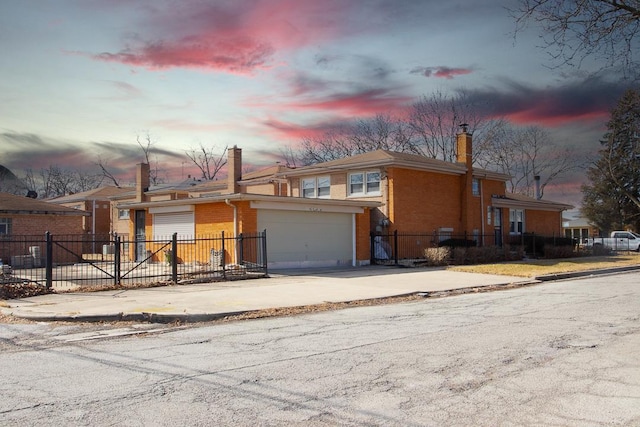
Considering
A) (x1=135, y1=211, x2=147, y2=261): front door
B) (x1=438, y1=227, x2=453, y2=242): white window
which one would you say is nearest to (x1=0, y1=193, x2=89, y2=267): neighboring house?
(x1=135, y1=211, x2=147, y2=261): front door

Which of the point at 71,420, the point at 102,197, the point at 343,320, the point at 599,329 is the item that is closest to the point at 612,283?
the point at 599,329

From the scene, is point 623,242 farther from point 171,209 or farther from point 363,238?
point 171,209

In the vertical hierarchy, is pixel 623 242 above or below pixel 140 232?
below

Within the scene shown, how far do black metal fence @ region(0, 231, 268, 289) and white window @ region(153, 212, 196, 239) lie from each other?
555 millimetres

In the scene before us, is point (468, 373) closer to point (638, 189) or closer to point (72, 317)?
point (72, 317)

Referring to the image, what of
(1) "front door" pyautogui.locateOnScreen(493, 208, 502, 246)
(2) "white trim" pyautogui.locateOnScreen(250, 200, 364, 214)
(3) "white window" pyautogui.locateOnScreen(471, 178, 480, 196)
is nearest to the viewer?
(2) "white trim" pyautogui.locateOnScreen(250, 200, 364, 214)

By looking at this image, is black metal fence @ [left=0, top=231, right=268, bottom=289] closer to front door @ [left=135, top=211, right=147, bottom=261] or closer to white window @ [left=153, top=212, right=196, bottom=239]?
front door @ [left=135, top=211, right=147, bottom=261]

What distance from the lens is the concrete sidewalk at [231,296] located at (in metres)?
12.0

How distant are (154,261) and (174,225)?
2.52 meters

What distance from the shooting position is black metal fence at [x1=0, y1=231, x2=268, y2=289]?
17719 mm

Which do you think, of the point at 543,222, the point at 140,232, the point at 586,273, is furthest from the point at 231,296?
the point at 543,222

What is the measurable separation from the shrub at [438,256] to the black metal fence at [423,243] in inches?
66.5

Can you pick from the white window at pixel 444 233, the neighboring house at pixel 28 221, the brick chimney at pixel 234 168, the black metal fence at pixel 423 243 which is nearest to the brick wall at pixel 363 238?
the black metal fence at pixel 423 243

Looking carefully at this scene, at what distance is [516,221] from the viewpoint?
1598 inches
